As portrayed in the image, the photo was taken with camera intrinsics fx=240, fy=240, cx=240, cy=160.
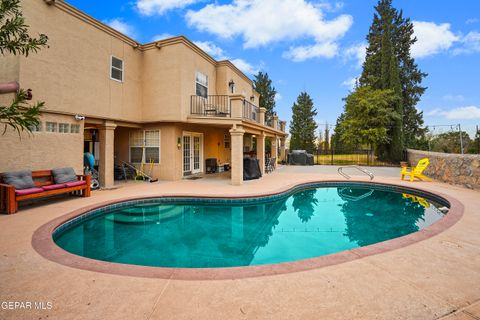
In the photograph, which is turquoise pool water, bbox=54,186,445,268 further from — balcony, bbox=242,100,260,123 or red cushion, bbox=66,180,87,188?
balcony, bbox=242,100,260,123

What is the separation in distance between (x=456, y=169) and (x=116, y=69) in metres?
15.8

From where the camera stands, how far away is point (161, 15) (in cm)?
1538

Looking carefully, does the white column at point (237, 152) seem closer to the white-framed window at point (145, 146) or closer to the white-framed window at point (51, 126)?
the white-framed window at point (145, 146)

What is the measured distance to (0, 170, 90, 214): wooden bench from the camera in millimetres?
6027

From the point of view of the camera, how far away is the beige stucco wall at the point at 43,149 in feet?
23.1

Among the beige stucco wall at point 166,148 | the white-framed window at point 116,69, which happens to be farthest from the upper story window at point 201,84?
the white-framed window at point 116,69

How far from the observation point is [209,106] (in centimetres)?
1358

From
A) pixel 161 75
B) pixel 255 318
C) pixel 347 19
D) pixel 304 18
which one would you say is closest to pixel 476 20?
pixel 347 19

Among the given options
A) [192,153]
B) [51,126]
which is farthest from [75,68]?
[192,153]

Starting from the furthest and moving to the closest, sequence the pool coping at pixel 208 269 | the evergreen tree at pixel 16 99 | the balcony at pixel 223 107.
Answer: the balcony at pixel 223 107, the pool coping at pixel 208 269, the evergreen tree at pixel 16 99

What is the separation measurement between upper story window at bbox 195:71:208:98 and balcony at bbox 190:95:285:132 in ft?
0.91

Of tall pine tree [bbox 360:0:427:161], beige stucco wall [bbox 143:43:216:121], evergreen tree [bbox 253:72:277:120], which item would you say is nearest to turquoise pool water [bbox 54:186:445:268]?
beige stucco wall [bbox 143:43:216:121]

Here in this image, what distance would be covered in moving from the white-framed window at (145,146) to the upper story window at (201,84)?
3.06 m

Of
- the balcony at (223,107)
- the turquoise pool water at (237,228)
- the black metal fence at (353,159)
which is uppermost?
the balcony at (223,107)
